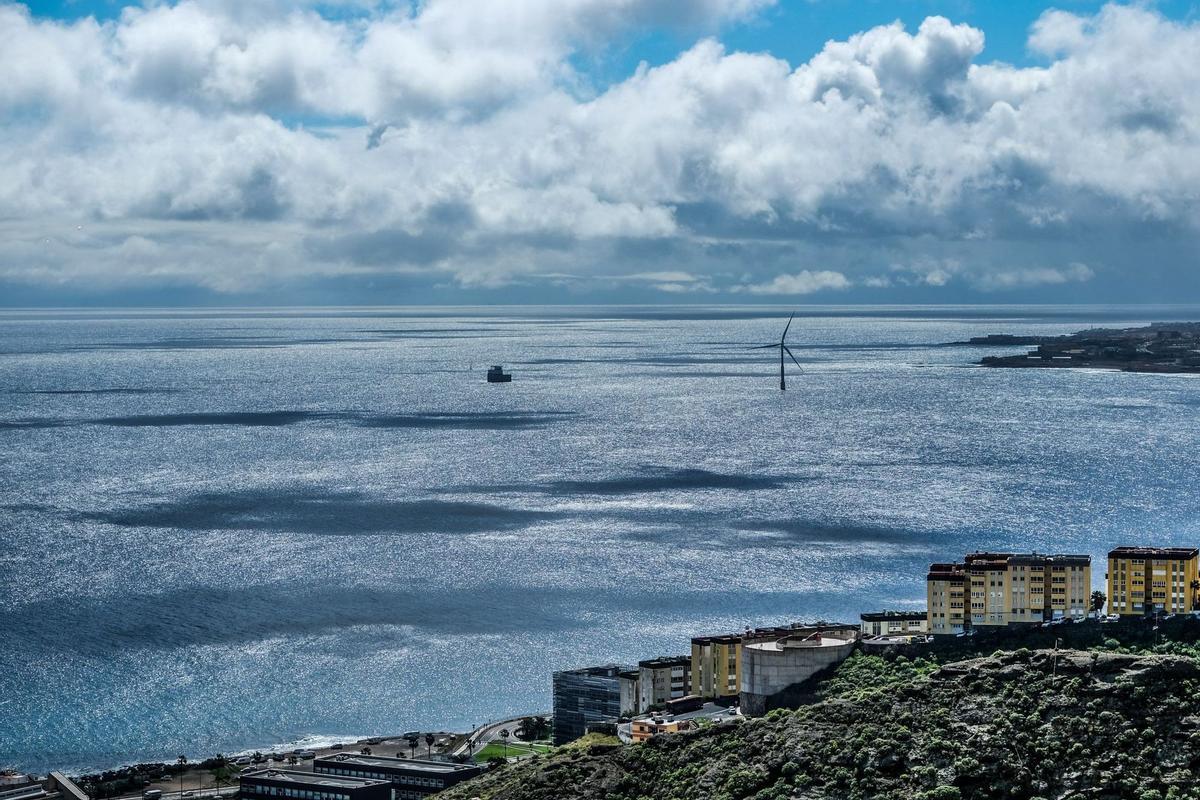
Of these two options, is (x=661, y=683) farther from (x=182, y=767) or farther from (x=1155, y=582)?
(x=1155, y=582)

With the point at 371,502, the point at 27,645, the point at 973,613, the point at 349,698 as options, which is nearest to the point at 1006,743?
the point at 973,613

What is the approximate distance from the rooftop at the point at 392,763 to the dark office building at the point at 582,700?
5.47m

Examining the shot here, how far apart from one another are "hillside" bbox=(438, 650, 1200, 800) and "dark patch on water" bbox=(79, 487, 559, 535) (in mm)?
65100

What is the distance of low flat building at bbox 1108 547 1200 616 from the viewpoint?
5256cm

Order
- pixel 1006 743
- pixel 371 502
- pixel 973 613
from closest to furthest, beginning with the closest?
1. pixel 1006 743
2. pixel 973 613
3. pixel 371 502

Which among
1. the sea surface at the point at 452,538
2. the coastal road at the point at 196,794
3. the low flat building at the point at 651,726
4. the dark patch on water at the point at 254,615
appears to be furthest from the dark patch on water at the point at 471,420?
the low flat building at the point at 651,726

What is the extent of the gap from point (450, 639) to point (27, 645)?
18106mm

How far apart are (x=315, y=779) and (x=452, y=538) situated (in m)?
47.0

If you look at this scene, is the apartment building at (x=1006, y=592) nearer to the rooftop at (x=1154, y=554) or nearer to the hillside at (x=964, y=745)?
the rooftop at (x=1154, y=554)

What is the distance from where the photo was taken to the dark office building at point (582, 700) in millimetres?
53875

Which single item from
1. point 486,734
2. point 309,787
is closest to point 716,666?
point 486,734

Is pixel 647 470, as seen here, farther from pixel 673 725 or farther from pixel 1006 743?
pixel 1006 743

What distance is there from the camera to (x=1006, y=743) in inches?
1119

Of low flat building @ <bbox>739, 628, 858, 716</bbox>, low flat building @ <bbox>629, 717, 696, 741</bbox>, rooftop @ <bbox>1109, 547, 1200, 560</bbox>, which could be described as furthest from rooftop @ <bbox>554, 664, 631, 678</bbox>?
rooftop @ <bbox>1109, 547, 1200, 560</bbox>
